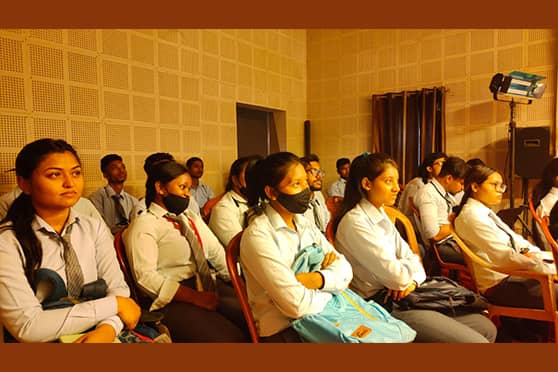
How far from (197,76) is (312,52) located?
2535 mm

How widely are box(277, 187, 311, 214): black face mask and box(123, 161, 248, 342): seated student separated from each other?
0.62m

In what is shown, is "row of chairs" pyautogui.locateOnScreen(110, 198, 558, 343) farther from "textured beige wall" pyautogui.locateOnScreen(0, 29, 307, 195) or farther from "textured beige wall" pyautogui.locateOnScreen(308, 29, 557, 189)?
"textured beige wall" pyautogui.locateOnScreen(308, 29, 557, 189)

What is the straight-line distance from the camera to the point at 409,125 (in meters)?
5.51

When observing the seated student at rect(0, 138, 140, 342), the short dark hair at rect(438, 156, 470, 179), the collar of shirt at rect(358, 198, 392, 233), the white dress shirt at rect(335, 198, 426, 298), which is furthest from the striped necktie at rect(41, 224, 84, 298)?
the short dark hair at rect(438, 156, 470, 179)

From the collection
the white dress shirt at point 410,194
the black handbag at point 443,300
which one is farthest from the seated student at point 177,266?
the white dress shirt at point 410,194

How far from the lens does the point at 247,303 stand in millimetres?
1509

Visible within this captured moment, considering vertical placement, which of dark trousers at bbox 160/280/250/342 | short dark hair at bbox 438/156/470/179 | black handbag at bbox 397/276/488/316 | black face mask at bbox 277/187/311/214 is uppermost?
short dark hair at bbox 438/156/470/179

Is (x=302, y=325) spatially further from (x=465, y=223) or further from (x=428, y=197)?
(x=428, y=197)

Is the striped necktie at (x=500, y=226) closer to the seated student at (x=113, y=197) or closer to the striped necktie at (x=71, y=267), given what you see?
the striped necktie at (x=71, y=267)

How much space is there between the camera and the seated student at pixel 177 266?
171cm

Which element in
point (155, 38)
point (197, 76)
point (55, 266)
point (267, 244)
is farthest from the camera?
point (197, 76)

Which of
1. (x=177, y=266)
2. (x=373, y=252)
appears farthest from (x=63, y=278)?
(x=373, y=252)

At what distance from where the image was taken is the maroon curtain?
17.4 ft

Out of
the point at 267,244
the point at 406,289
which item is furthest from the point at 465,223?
the point at 267,244
